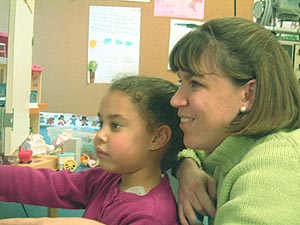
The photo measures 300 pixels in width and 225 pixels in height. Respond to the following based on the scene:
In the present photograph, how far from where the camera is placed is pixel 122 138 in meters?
0.79

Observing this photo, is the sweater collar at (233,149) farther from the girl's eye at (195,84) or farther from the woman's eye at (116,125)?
the woman's eye at (116,125)

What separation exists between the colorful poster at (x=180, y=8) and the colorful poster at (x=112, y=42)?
105 mm

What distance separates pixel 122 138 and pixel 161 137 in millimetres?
98

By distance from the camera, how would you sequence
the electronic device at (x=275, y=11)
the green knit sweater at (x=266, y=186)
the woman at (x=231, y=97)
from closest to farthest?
the green knit sweater at (x=266, y=186) < the woman at (x=231, y=97) < the electronic device at (x=275, y=11)

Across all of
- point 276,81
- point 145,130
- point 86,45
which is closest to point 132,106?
point 145,130

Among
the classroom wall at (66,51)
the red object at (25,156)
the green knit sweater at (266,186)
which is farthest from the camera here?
the classroom wall at (66,51)

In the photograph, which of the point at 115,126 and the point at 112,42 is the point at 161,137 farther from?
the point at 112,42

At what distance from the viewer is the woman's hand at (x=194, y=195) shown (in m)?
0.72

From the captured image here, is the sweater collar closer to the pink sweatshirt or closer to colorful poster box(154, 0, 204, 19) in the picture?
the pink sweatshirt

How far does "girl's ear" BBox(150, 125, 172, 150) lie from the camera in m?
0.83

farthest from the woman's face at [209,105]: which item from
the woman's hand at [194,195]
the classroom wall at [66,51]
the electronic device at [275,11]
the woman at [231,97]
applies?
the classroom wall at [66,51]

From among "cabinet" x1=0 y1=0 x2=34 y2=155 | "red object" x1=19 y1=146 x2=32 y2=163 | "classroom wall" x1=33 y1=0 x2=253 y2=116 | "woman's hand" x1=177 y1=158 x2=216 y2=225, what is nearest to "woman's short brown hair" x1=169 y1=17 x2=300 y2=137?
"woman's hand" x1=177 y1=158 x2=216 y2=225

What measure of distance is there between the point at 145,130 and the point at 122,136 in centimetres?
6

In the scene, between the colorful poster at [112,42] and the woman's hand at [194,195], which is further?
the colorful poster at [112,42]
